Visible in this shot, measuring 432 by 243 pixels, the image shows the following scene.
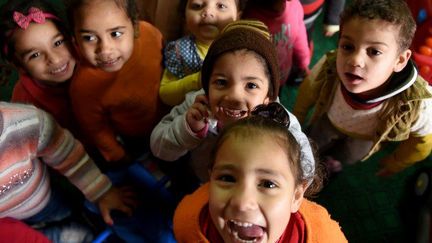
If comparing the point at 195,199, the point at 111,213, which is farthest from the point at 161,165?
the point at 195,199

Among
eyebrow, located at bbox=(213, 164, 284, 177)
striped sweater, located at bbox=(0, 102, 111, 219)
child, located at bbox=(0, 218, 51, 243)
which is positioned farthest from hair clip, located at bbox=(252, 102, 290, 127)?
child, located at bbox=(0, 218, 51, 243)

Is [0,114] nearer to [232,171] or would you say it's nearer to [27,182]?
[27,182]

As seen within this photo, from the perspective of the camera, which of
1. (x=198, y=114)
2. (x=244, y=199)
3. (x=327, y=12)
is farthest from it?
(x=327, y=12)

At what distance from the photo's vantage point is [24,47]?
987 mm

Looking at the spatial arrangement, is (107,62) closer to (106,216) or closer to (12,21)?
(12,21)

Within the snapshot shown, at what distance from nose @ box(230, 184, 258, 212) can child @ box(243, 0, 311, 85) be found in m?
0.61

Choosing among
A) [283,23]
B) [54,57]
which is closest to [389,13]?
[283,23]

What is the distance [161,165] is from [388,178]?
850 mm

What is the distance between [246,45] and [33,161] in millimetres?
587

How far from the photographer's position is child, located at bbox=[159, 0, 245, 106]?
3.47ft

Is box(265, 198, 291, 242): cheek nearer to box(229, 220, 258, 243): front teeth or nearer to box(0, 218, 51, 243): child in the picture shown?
box(229, 220, 258, 243): front teeth

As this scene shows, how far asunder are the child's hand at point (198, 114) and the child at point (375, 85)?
379 millimetres

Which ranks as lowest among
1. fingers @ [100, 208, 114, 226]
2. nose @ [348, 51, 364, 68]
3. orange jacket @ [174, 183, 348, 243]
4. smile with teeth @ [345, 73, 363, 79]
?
fingers @ [100, 208, 114, 226]

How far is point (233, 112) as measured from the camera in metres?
0.90
